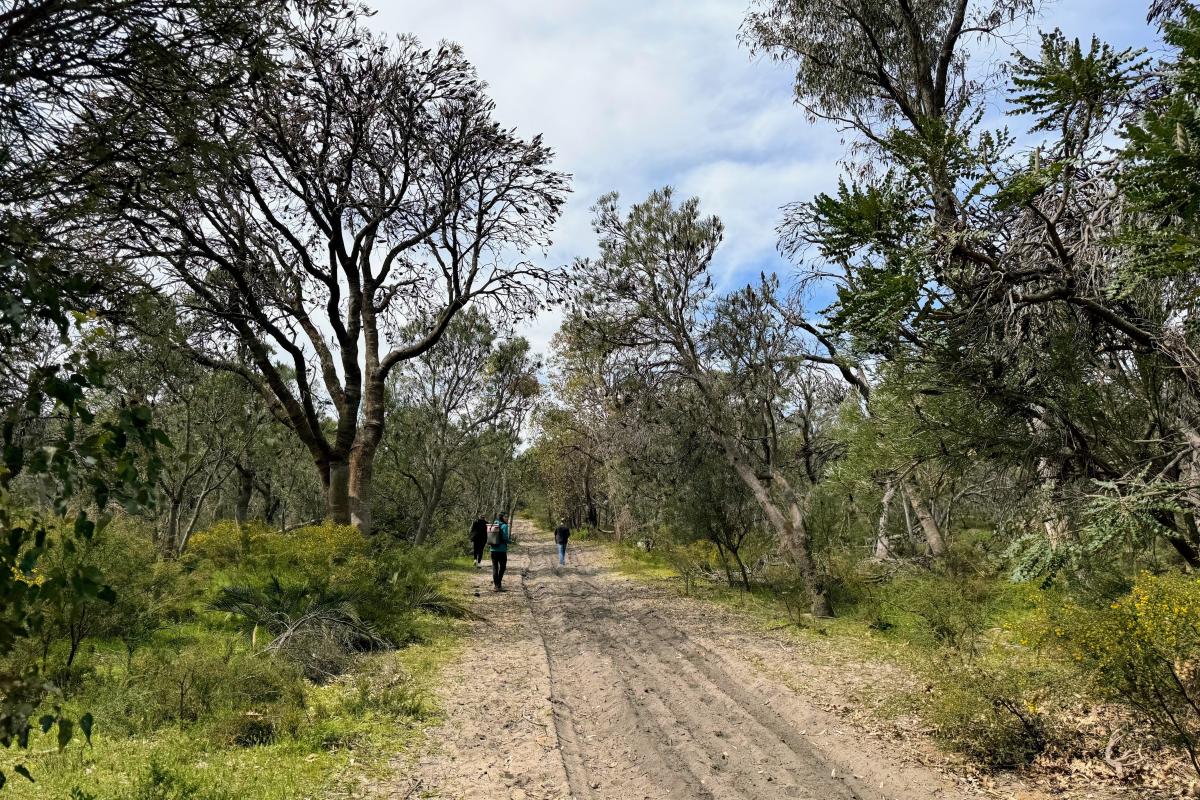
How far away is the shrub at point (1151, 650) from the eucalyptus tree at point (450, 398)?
23536mm

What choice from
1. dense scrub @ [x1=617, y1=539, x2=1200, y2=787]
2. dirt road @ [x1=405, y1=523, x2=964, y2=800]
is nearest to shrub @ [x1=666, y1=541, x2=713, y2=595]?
dirt road @ [x1=405, y1=523, x2=964, y2=800]

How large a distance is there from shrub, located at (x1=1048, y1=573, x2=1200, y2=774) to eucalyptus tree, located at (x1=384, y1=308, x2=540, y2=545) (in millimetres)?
23536

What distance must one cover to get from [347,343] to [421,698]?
7459 mm

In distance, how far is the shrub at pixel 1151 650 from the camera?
15.8 feet

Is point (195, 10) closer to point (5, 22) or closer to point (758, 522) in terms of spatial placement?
point (5, 22)

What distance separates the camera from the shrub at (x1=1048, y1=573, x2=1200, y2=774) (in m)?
4.80

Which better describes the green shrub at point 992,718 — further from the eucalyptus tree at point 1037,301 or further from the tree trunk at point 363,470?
the tree trunk at point 363,470

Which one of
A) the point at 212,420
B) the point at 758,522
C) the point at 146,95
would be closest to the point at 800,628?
the point at 758,522

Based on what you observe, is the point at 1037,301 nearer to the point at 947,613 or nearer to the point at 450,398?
the point at 947,613

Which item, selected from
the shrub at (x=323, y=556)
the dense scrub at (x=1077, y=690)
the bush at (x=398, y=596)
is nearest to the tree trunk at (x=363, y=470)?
the bush at (x=398, y=596)

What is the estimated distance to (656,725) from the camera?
692 cm

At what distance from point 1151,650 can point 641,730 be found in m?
4.26

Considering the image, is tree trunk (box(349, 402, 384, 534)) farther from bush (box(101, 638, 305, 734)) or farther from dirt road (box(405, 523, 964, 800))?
bush (box(101, 638, 305, 734))

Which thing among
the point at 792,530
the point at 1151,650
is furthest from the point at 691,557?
the point at 1151,650
